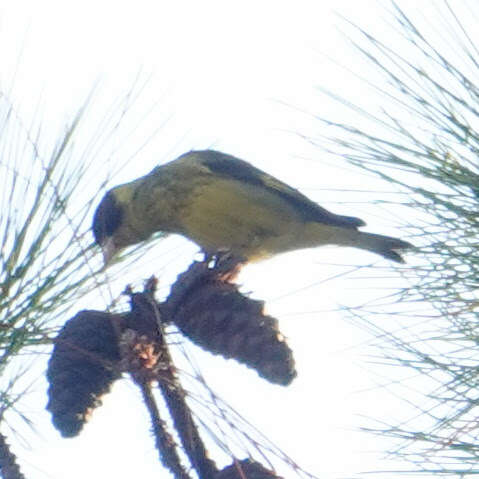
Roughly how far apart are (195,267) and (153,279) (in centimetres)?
7

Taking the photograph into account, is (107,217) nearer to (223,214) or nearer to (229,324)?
(223,214)

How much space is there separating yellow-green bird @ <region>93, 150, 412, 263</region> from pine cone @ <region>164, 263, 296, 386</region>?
2.01m

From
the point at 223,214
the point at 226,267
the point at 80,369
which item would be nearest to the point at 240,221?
the point at 223,214

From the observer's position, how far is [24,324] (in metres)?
1.70

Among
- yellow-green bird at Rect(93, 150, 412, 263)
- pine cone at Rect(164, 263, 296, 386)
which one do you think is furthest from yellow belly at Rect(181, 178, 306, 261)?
pine cone at Rect(164, 263, 296, 386)

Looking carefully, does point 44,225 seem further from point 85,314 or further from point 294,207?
point 294,207

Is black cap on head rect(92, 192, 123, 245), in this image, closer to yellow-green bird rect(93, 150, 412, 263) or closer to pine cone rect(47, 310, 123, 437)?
yellow-green bird rect(93, 150, 412, 263)

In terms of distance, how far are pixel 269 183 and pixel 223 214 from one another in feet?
1.42

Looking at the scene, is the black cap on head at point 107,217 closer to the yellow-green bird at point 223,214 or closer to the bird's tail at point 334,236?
the yellow-green bird at point 223,214

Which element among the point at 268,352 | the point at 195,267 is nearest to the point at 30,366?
the point at 195,267

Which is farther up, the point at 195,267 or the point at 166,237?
the point at 166,237

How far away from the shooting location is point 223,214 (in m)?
3.69

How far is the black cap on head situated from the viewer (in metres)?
3.74

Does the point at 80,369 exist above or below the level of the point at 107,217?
below
